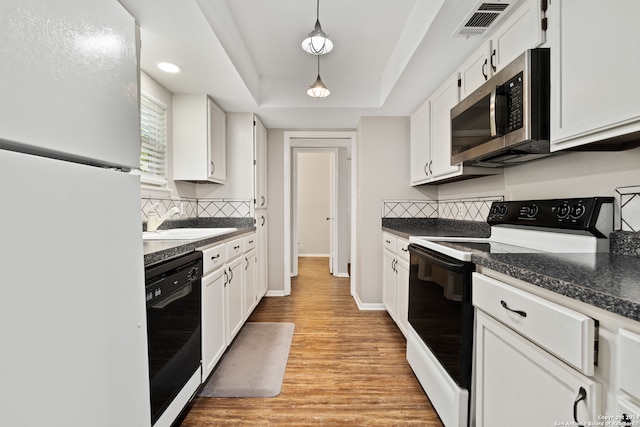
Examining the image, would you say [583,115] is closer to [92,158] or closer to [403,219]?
[92,158]

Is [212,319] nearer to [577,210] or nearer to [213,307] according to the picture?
[213,307]

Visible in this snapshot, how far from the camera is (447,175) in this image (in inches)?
84.3

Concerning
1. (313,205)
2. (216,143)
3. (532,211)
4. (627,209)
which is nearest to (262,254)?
(216,143)

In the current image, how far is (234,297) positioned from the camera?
2.17 meters

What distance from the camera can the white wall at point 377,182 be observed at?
9.77 ft

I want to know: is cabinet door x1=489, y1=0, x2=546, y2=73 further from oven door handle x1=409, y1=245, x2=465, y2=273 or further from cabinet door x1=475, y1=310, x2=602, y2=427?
cabinet door x1=475, y1=310, x2=602, y2=427

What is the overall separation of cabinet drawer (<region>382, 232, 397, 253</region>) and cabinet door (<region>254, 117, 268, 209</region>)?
1.38 m

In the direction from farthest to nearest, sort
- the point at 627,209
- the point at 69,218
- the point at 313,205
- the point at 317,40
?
the point at 313,205 → the point at 317,40 → the point at 627,209 → the point at 69,218

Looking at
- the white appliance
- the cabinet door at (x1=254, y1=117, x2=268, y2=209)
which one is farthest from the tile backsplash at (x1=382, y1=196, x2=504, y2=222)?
the white appliance

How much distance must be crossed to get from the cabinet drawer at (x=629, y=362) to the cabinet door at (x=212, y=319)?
1647 millimetres

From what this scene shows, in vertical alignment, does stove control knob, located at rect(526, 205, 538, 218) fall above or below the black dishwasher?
above

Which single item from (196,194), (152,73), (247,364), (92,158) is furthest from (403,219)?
(92,158)

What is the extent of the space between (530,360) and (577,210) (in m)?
0.74

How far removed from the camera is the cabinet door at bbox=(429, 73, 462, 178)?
2010 millimetres
